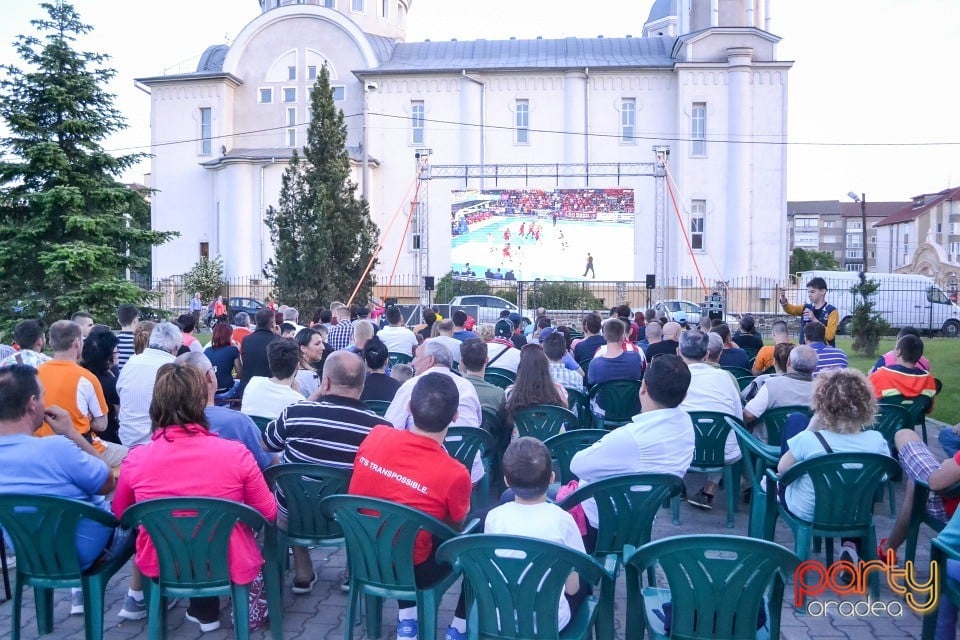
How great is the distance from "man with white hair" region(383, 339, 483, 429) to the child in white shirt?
4.54 feet

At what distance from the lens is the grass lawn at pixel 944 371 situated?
10.4 meters

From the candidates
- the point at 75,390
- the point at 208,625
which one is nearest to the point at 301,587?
the point at 208,625

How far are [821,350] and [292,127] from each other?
31661mm

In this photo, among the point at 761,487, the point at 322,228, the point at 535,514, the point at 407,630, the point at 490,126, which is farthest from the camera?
the point at 490,126

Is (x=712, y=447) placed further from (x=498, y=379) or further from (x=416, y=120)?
(x=416, y=120)

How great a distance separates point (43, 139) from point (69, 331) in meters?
13.8

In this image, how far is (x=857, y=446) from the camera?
4188 mm

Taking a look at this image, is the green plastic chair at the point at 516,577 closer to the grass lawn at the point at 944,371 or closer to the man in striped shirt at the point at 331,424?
the man in striped shirt at the point at 331,424

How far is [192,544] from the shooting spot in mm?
3451

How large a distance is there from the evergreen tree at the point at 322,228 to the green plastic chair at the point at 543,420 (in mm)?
15608

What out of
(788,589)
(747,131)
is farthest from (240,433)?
(747,131)

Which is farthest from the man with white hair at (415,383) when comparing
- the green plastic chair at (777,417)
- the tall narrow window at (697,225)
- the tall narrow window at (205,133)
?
the tall narrow window at (205,133)

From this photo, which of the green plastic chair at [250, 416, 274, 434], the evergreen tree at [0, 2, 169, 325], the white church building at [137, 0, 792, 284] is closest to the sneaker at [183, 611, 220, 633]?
the green plastic chair at [250, 416, 274, 434]

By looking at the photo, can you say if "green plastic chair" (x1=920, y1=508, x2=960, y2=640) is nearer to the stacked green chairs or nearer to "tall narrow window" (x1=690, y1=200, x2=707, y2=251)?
the stacked green chairs
